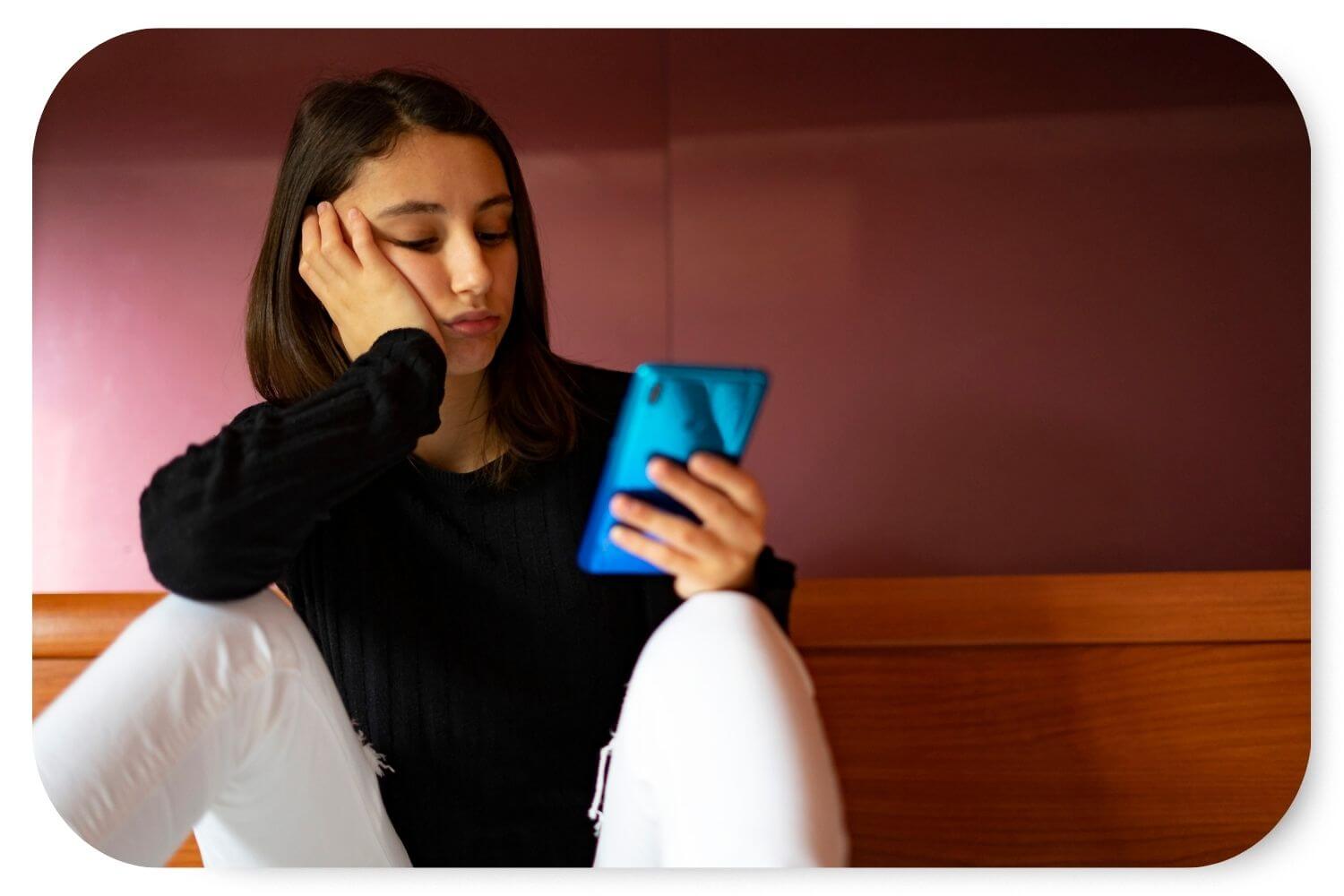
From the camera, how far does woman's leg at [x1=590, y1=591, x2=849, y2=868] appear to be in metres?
0.80

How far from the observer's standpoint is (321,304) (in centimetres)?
102

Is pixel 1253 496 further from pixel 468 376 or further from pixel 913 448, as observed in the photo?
pixel 468 376

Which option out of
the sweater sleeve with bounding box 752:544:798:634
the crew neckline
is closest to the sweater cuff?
the sweater sleeve with bounding box 752:544:798:634

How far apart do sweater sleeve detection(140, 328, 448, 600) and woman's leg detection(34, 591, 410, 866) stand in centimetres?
3

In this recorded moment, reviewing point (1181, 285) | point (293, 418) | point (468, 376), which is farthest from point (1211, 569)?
point (293, 418)

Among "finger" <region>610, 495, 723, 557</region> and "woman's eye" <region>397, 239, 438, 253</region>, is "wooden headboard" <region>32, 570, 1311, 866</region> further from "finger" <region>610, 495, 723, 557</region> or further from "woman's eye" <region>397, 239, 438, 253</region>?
"woman's eye" <region>397, 239, 438, 253</region>

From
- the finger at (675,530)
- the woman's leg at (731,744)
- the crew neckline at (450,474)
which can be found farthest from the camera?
the crew neckline at (450,474)

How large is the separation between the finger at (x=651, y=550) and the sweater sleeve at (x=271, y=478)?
0.54ft

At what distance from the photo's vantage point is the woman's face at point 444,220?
987 millimetres

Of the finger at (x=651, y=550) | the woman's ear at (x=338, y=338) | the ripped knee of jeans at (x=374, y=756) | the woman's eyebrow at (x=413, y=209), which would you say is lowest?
the ripped knee of jeans at (x=374, y=756)

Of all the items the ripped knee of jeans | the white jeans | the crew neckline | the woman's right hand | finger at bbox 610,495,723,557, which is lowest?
the ripped knee of jeans

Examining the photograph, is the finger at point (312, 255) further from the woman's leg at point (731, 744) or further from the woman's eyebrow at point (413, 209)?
the woman's leg at point (731, 744)

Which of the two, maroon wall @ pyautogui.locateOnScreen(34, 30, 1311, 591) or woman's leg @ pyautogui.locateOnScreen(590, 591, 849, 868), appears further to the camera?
maroon wall @ pyautogui.locateOnScreen(34, 30, 1311, 591)

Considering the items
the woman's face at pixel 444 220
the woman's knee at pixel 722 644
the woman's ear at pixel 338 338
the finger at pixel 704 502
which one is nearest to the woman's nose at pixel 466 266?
the woman's face at pixel 444 220
